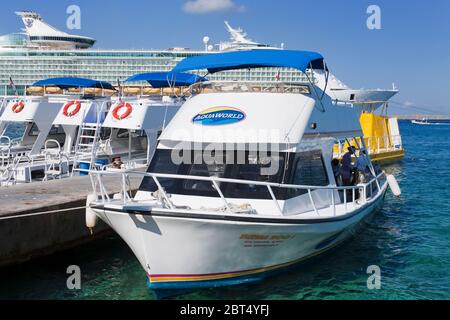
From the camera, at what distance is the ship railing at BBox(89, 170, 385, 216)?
26.6 ft

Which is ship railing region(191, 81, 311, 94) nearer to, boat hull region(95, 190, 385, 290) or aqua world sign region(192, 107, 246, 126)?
aqua world sign region(192, 107, 246, 126)

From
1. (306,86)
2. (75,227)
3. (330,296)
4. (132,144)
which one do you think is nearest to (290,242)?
(330,296)

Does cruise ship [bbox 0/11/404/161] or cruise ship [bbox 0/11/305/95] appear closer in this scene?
cruise ship [bbox 0/11/404/161]

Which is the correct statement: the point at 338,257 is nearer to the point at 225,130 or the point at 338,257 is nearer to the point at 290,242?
the point at 290,242

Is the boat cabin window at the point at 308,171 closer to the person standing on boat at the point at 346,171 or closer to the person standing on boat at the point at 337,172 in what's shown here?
the person standing on boat at the point at 337,172

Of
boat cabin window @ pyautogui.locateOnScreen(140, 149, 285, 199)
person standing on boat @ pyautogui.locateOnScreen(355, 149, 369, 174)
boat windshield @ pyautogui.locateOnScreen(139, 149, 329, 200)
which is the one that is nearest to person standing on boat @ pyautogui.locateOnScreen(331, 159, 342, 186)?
person standing on boat @ pyautogui.locateOnScreen(355, 149, 369, 174)

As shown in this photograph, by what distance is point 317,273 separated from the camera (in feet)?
32.2

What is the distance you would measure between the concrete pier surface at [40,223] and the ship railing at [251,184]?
836 millimetres

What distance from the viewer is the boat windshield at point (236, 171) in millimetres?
9273

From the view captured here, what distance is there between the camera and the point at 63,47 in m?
90.8

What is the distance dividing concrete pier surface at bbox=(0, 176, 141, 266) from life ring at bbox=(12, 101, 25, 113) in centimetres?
688

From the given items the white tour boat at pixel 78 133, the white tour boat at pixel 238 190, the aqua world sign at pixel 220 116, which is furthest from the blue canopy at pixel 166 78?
the aqua world sign at pixel 220 116

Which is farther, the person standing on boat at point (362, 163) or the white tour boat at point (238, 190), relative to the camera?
the person standing on boat at point (362, 163)

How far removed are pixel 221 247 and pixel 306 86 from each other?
4.14 m
